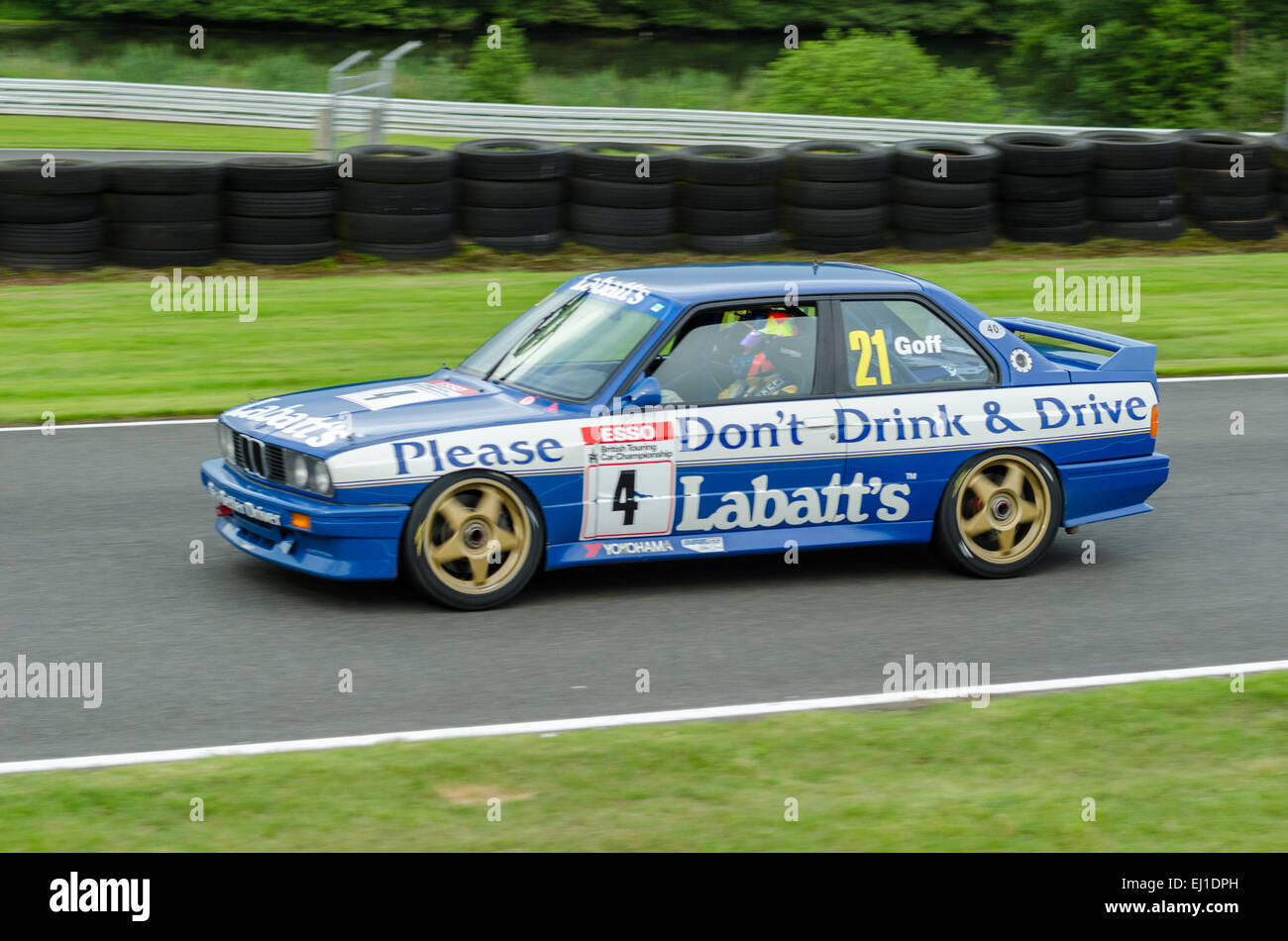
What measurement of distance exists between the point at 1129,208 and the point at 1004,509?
1170 centimetres

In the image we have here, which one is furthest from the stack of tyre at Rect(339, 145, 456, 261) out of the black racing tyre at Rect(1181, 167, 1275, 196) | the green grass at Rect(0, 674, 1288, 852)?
the green grass at Rect(0, 674, 1288, 852)

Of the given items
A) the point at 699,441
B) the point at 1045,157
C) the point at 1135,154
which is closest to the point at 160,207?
the point at 1045,157

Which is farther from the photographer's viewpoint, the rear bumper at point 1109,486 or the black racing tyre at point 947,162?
the black racing tyre at point 947,162

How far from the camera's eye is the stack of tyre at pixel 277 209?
15883mm

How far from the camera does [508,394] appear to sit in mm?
7797

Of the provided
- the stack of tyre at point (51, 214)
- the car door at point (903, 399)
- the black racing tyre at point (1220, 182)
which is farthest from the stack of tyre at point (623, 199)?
the car door at point (903, 399)

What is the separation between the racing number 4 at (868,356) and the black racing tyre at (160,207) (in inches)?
373

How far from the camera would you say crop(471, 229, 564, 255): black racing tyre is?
17.2 meters

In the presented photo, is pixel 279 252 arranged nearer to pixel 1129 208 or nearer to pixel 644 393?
pixel 1129 208

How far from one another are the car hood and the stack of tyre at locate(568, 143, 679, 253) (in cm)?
920

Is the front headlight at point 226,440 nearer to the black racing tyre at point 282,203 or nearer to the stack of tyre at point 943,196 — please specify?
the black racing tyre at point 282,203

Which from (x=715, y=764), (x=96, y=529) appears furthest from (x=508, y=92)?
(x=715, y=764)

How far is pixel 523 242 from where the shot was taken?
17219 millimetres

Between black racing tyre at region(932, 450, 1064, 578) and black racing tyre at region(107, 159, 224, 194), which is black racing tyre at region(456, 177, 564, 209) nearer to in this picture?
black racing tyre at region(107, 159, 224, 194)
